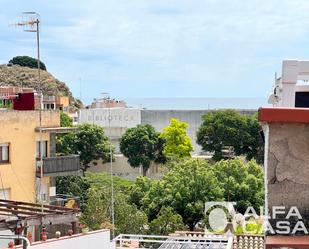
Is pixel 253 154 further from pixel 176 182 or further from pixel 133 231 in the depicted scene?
pixel 133 231

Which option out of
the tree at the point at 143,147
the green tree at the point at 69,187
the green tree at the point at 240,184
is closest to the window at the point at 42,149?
the green tree at the point at 240,184

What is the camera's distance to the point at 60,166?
2230 centimetres

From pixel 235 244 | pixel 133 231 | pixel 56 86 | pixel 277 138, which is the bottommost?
pixel 133 231

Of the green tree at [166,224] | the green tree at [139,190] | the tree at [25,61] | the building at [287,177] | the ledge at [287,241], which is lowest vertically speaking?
the green tree at [166,224]

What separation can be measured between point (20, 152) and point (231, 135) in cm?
3283

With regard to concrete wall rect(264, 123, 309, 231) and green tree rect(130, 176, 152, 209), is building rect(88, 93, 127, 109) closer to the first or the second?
green tree rect(130, 176, 152, 209)

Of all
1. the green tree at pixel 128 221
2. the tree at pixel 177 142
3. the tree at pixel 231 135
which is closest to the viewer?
the green tree at pixel 128 221

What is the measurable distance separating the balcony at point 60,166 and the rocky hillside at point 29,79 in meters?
52.3

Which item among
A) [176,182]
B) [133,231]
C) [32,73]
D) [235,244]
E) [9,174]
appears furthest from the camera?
[32,73]

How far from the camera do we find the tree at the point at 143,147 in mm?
52906

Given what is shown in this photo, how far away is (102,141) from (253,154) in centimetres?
1223

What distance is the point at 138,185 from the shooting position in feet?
99.7

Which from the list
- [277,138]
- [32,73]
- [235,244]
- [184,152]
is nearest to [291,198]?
[277,138]

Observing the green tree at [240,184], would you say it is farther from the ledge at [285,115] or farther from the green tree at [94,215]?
the ledge at [285,115]
